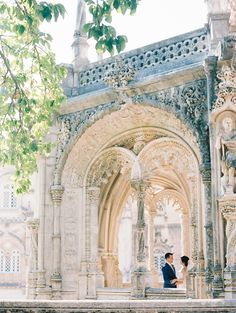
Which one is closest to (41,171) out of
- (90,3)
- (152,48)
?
(152,48)

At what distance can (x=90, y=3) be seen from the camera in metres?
8.16

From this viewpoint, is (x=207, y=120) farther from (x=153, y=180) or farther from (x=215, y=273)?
(x=153, y=180)

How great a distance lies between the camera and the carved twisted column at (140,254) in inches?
531

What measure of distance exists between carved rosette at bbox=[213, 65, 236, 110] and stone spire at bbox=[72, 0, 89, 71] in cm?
439

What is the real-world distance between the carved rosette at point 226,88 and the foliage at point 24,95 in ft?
8.80

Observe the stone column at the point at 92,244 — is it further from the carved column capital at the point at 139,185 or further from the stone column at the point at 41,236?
the carved column capital at the point at 139,185

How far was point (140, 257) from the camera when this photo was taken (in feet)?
45.0

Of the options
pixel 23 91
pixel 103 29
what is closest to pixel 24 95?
pixel 23 91

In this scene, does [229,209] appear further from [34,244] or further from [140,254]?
[34,244]

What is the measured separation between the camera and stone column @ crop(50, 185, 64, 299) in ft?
46.3

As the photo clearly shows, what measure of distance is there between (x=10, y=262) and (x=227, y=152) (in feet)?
96.7

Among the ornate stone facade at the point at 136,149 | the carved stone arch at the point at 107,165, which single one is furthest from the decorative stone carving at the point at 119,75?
the carved stone arch at the point at 107,165

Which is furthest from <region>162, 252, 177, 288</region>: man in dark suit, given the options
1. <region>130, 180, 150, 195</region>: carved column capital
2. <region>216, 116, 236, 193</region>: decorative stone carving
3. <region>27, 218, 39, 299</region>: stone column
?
<region>27, 218, 39, 299</region>: stone column

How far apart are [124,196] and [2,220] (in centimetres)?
2236
